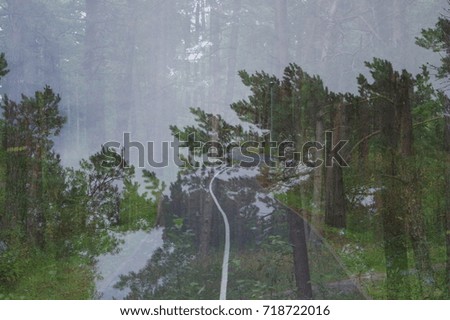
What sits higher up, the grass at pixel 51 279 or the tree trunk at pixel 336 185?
the tree trunk at pixel 336 185

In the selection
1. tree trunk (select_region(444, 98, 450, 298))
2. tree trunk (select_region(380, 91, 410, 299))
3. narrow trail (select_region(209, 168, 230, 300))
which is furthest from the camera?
tree trunk (select_region(444, 98, 450, 298))

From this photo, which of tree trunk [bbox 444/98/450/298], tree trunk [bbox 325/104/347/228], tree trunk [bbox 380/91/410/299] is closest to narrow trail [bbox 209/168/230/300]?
tree trunk [bbox 325/104/347/228]

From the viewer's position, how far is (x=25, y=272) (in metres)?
8.77

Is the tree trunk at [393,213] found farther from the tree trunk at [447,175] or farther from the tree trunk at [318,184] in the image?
the tree trunk at [318,184]

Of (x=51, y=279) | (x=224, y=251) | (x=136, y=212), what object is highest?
(x=136, y=212)

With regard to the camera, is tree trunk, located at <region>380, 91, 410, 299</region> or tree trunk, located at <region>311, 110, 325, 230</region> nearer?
tree trunk, located at <region>380, 91, 410, 299</region>

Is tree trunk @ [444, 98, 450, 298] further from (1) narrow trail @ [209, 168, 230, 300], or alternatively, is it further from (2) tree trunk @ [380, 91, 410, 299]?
(1) narrow trail @ [209, 168, 230, 300]

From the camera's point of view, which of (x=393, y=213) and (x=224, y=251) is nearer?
(x=224, y=251)

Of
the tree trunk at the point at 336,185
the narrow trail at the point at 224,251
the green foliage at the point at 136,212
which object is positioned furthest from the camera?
the tree trunk at the point at 336,185

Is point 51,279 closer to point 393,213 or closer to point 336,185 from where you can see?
point 336,185

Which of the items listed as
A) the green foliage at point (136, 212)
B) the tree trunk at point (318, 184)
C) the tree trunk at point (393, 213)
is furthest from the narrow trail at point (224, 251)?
the tree trunk at point (393, 213)

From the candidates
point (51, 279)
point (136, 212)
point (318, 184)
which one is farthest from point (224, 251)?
point (51, 279)

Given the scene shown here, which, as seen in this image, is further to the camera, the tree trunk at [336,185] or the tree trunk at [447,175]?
the tree trunk at [336,185]
